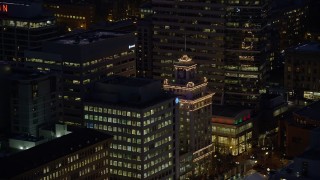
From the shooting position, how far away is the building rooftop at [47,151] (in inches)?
6762

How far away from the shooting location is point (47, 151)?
179875 millimetres

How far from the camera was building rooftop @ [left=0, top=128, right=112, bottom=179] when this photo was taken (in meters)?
172

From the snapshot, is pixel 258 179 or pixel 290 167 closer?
pixel 290 167

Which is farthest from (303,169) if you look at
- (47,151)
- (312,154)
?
(47,151)

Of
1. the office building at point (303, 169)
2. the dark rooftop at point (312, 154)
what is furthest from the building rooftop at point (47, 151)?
the dark rooftop at point (312, 154)

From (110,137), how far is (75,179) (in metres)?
12.8

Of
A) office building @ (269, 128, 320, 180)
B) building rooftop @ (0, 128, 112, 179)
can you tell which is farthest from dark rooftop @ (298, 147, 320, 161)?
building rooftop @ (0, 128, 112, 179)

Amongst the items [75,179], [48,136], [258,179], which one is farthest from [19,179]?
[258,179]

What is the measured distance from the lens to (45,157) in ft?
582

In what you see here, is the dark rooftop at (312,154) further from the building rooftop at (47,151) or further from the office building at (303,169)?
the building rooftop at (47,151)

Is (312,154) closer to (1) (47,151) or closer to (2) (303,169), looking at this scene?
(2) (303,169)

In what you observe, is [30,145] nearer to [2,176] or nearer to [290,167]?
[2,176]

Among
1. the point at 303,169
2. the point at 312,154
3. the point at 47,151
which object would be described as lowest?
the point at 47,151

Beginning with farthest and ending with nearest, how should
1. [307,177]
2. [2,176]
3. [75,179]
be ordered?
[75,179], [2,176], [307,177]
